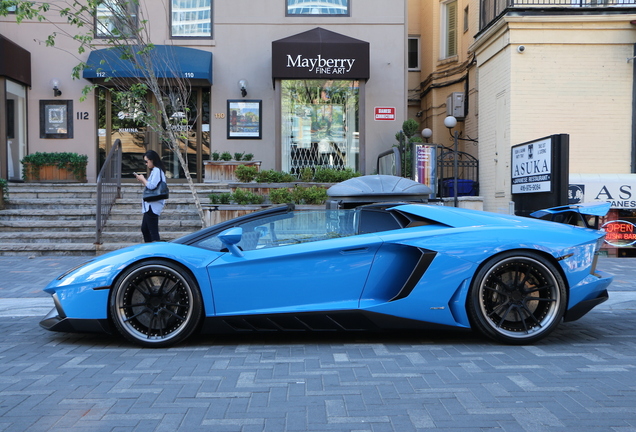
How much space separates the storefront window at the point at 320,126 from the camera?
15164 millimetres

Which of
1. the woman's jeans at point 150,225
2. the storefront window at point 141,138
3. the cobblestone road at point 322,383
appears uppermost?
the storefront window at point 141,138

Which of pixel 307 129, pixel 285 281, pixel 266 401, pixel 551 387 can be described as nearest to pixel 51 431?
pixel 266 401

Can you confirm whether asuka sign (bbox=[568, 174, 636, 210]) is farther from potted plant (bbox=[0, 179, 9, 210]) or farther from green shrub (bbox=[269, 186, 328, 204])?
potted plant (bbox=[0, 179, 9, 210])

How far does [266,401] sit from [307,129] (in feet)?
40.6

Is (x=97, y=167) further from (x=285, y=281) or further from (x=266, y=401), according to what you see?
(x=266, y=401)

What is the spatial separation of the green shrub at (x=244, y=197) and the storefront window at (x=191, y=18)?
5956mm

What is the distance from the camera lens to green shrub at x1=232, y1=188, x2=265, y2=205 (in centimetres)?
1130

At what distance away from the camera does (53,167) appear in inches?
575

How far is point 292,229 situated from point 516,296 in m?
1.83

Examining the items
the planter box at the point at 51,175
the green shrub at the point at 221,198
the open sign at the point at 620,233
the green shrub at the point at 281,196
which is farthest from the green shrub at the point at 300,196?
the planter box at the point at 51,175

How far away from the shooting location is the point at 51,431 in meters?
3.06

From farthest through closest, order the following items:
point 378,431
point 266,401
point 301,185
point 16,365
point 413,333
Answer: point 301,185, point 413,333, point 16,365, point 266,401, point 378,431

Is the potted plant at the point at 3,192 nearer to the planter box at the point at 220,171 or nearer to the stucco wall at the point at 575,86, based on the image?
the planter box at the point at 220,171

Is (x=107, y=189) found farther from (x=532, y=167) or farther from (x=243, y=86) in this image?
(x=532, y=167)
